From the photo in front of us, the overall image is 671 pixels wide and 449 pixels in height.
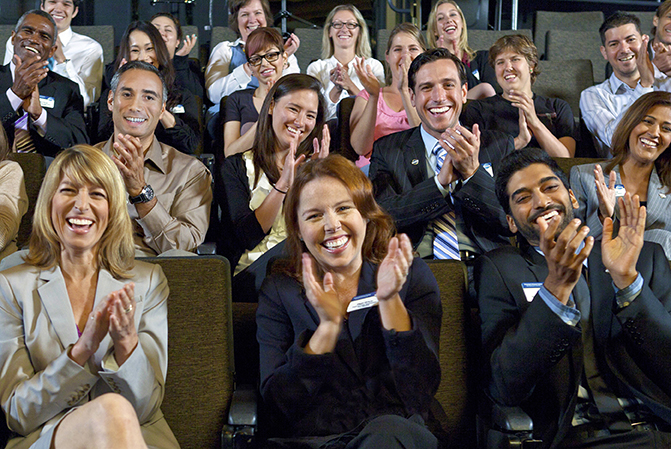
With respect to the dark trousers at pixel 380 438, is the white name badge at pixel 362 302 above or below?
above

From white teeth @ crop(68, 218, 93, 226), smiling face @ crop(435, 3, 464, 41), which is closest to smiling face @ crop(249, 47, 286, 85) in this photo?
smiling face @ crop(435, 3, 464, 41)

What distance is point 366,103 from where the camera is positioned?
2.85 metres

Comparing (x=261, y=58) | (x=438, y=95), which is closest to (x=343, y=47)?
(x=261, y=58)

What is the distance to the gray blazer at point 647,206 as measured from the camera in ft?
7.13

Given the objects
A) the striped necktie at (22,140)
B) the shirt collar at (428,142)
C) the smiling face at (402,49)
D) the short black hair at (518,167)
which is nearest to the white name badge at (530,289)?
the short black hair at (518,167)

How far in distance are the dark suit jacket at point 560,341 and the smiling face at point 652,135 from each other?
2.24ft

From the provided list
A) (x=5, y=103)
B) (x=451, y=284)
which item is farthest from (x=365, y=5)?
(x=451, y=284)

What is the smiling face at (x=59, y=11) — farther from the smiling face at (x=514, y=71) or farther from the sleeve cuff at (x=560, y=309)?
the sleeve cuff at (x=560, y=309)

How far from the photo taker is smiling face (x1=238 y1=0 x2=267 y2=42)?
385cm

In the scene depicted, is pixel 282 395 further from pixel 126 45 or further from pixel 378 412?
pixel 126 45

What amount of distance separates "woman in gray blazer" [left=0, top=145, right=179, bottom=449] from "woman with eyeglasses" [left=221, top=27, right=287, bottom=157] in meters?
1.39

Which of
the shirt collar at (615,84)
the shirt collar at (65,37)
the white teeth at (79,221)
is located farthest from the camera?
the shirt collar at (65,37)

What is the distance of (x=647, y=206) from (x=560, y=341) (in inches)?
41.9

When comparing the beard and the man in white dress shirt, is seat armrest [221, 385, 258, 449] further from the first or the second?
the man in white dress shirt
